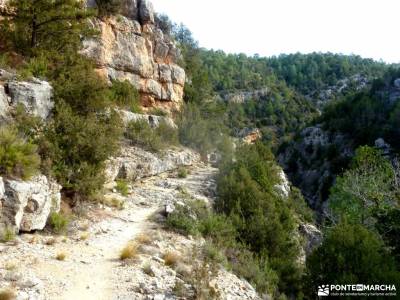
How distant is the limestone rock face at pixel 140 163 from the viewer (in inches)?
586

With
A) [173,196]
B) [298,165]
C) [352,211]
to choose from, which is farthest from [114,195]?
[298,165]

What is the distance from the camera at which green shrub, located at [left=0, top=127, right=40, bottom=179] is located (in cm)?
805

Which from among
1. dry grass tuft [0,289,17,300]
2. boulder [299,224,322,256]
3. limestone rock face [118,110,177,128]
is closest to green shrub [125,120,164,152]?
limestone rock face [118,110,177,128]

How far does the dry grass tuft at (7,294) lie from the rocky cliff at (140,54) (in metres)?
19.8

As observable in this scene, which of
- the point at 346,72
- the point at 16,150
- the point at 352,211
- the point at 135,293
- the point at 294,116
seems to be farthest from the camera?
the point at 346,72

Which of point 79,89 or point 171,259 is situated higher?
point 79,89

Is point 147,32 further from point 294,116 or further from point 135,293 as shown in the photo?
point 294,116

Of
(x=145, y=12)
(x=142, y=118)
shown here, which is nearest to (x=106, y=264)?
(x=142, y=118)

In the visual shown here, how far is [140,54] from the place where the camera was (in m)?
27.8

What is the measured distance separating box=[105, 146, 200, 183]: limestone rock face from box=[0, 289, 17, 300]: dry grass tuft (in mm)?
7238

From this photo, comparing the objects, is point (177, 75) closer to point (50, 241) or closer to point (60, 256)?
point (50, 241)

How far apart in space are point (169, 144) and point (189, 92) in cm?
1244

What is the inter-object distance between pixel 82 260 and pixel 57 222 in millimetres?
1585

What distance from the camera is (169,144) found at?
77.5ft
